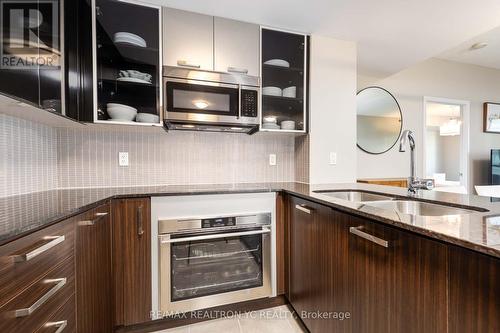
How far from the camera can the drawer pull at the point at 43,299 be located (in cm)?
69

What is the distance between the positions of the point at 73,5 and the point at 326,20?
5.96ft

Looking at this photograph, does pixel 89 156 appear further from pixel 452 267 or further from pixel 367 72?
pixel 367 72

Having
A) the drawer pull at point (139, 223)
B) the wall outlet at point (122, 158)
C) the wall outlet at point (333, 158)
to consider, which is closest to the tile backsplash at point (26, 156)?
the wall outlet at point (122, 158)

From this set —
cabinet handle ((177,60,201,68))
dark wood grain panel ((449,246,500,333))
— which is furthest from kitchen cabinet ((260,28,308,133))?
dark wood grain panel ((449,246,500,333))

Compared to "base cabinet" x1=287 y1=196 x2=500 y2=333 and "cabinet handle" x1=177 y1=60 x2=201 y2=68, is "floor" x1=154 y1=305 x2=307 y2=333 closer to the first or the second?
"base cabinet" x1=287 y1=196 x2=500 y2=333

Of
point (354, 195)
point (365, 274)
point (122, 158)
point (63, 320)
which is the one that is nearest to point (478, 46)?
point (354, 195)

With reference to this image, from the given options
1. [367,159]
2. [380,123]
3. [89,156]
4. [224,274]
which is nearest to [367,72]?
[380,123]

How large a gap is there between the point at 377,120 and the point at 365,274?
267 cm

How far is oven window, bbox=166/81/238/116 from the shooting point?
5.81 feet

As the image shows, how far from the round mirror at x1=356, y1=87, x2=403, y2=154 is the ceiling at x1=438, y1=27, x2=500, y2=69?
1117 mm

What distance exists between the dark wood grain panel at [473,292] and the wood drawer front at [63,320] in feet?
4.26

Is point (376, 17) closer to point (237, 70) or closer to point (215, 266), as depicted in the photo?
point (237, 70)

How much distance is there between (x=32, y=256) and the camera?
2.35 feet

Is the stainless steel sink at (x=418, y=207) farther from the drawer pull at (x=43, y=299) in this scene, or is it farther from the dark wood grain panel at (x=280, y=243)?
the drawer pull at (x=43, y=299)
